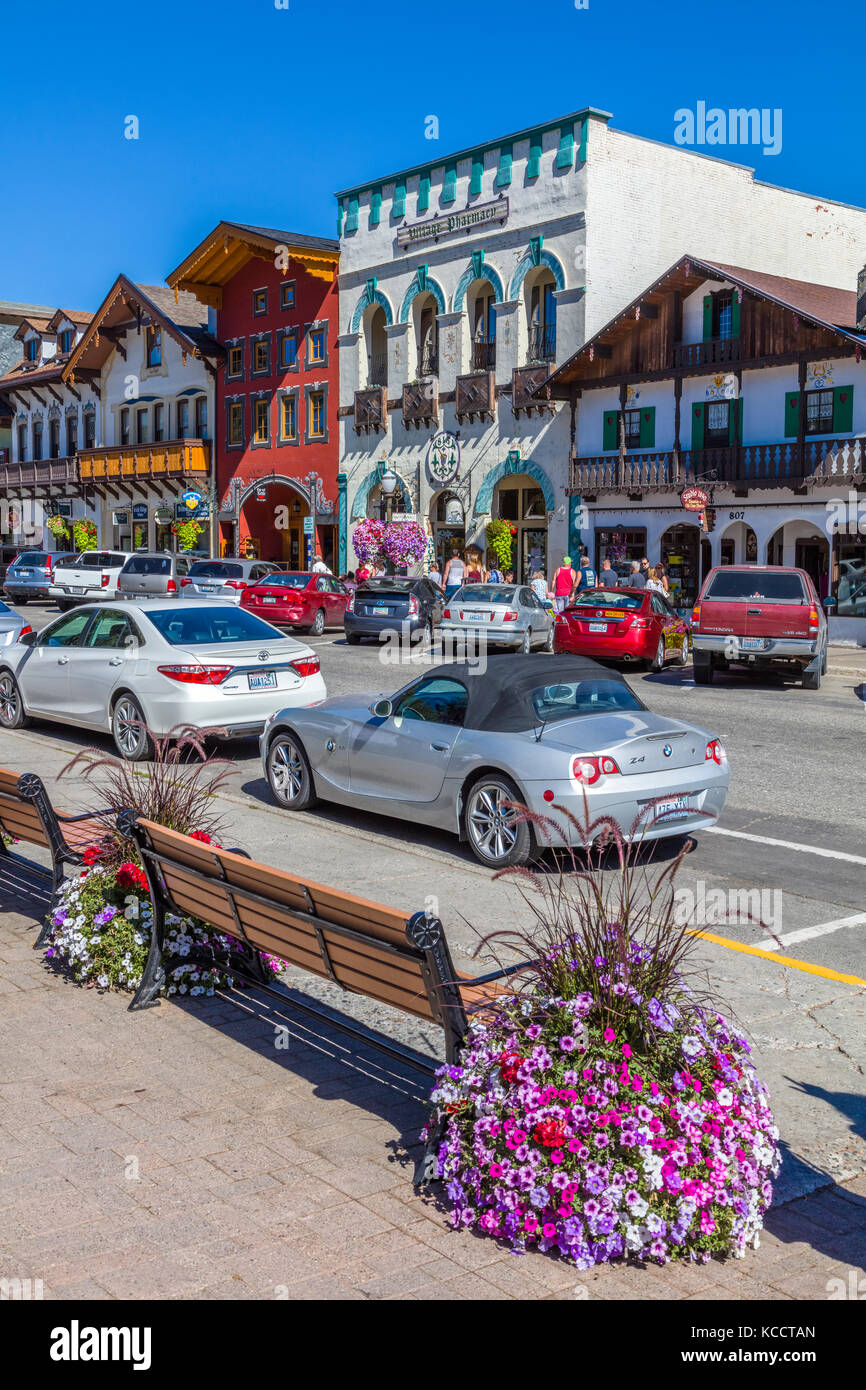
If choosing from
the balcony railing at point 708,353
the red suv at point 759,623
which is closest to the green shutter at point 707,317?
the balcony railing at point 708,353

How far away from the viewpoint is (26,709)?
14289mm

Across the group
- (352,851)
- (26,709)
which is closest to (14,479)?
(26,709)

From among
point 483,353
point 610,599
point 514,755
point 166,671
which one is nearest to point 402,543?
point 483,353

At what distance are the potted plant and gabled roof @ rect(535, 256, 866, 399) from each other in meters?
26.2

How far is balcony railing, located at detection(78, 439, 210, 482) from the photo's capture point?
49.1m

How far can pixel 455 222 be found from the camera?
37875 mm

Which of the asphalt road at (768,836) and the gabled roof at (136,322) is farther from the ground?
the gabled roof at (136,322)

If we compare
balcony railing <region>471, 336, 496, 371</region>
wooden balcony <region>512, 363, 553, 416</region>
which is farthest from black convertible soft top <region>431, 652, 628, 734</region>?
balcony railing <region>471, 336, 496, 371</region>

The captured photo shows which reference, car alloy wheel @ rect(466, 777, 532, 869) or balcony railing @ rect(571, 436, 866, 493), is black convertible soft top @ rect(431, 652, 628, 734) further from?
balcony railing @ rect(571, 436, 866, 493)

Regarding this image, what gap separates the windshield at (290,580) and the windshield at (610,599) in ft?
27.4

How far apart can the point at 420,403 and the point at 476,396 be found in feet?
8.66

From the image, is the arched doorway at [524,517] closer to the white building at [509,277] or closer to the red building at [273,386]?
the white building at [509,277]

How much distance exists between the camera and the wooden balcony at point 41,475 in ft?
188
